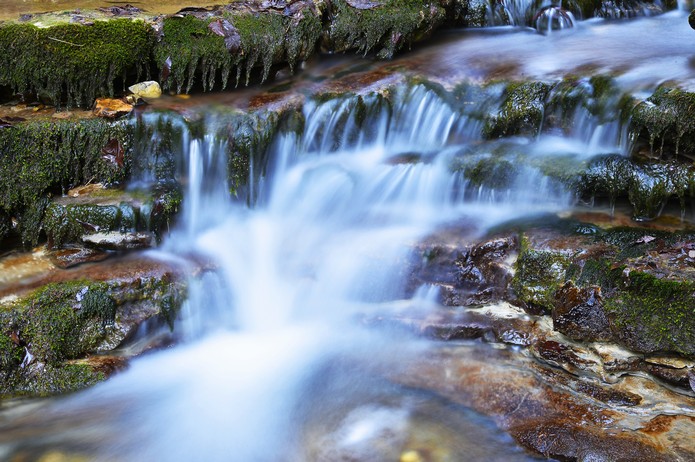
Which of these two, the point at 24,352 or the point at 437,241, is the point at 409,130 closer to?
the point at 437,241

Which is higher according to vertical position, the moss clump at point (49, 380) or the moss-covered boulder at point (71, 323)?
the moss-covered boulder at point (71, 323)

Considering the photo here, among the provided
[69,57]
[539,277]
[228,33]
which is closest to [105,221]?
[69,57]

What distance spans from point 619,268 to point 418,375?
5.56 ft

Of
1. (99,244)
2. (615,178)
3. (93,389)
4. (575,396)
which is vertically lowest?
(93,389)

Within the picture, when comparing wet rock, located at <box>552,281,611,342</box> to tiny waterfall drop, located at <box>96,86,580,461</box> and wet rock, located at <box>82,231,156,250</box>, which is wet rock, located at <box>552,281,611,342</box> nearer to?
tiny waterfall drop, located at <box>96,86,580,461</box>

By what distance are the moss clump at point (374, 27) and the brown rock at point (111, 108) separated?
8.20 feet

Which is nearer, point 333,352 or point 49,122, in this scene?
point 333,352

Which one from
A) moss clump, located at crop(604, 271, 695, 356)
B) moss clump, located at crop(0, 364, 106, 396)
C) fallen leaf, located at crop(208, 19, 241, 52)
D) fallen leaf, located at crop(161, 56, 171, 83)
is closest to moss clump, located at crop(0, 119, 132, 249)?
fallen leaf, located at crop(161, 56, 171, 83)

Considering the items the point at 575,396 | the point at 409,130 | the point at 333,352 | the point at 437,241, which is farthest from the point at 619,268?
the point at 409,130

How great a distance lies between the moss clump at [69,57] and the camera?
6.20 m

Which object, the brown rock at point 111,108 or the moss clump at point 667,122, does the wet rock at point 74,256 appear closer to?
the brown rock at point 111,108

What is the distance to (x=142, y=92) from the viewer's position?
6633 millimetres

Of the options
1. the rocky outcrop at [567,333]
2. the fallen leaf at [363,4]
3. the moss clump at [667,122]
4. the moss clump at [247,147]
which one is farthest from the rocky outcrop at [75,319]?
the moss clump at [667,122]

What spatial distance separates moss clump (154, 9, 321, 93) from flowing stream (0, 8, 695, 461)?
28.9 inches
